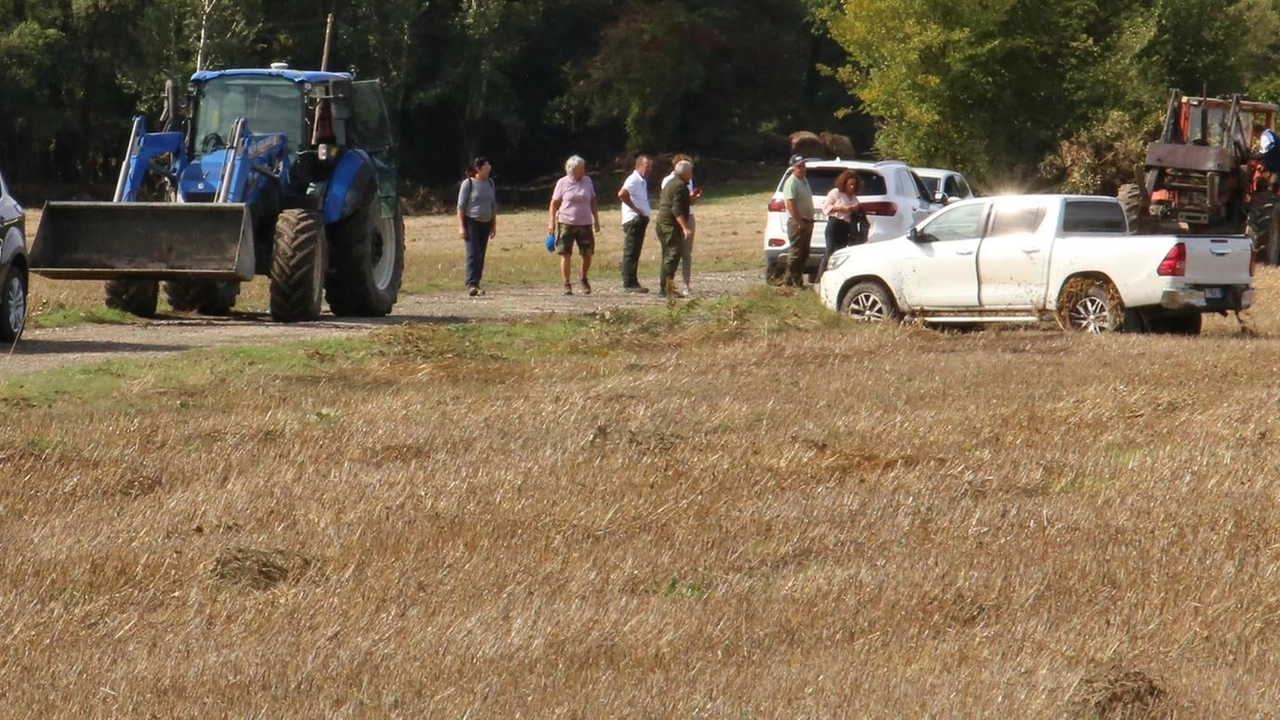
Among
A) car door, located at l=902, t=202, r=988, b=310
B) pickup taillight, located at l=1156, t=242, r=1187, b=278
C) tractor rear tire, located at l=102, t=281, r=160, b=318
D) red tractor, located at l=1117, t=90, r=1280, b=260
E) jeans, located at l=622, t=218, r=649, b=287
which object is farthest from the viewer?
red tractor, located at l=1117, t=90, r=1280, b=260

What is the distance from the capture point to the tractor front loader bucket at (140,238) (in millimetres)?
17859

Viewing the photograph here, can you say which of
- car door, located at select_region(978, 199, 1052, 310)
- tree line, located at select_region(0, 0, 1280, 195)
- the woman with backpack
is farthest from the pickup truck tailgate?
tree line, located at select_region(0, 0, 1280, 195)

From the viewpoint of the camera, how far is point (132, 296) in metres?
19.4

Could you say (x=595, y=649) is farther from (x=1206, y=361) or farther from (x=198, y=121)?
(x=198, y=121)

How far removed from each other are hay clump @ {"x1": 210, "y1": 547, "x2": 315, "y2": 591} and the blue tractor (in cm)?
998

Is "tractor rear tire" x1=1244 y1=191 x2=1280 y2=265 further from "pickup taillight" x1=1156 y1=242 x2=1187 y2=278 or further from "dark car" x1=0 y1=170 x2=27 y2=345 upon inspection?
"dark car" x1=0 y1=170 x2=27 y2=345

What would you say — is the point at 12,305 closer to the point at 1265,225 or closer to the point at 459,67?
the point at 1265,225

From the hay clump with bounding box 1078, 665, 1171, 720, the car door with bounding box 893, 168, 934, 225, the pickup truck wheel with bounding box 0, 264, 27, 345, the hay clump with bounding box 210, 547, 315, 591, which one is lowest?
the hay clump with bounding box 210, 547, 315, 591

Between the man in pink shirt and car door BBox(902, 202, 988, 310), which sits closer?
car door BBox(902, 202, 988, 310)

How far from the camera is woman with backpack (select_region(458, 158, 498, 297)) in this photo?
78.4ft

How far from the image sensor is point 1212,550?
8141 mm

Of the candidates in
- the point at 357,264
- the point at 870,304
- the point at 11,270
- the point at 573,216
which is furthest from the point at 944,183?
the point at 11,270

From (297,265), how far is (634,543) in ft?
34.8

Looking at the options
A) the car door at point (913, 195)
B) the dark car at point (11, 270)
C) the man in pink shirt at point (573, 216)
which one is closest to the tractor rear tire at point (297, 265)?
the dark car at point (11, 270)
